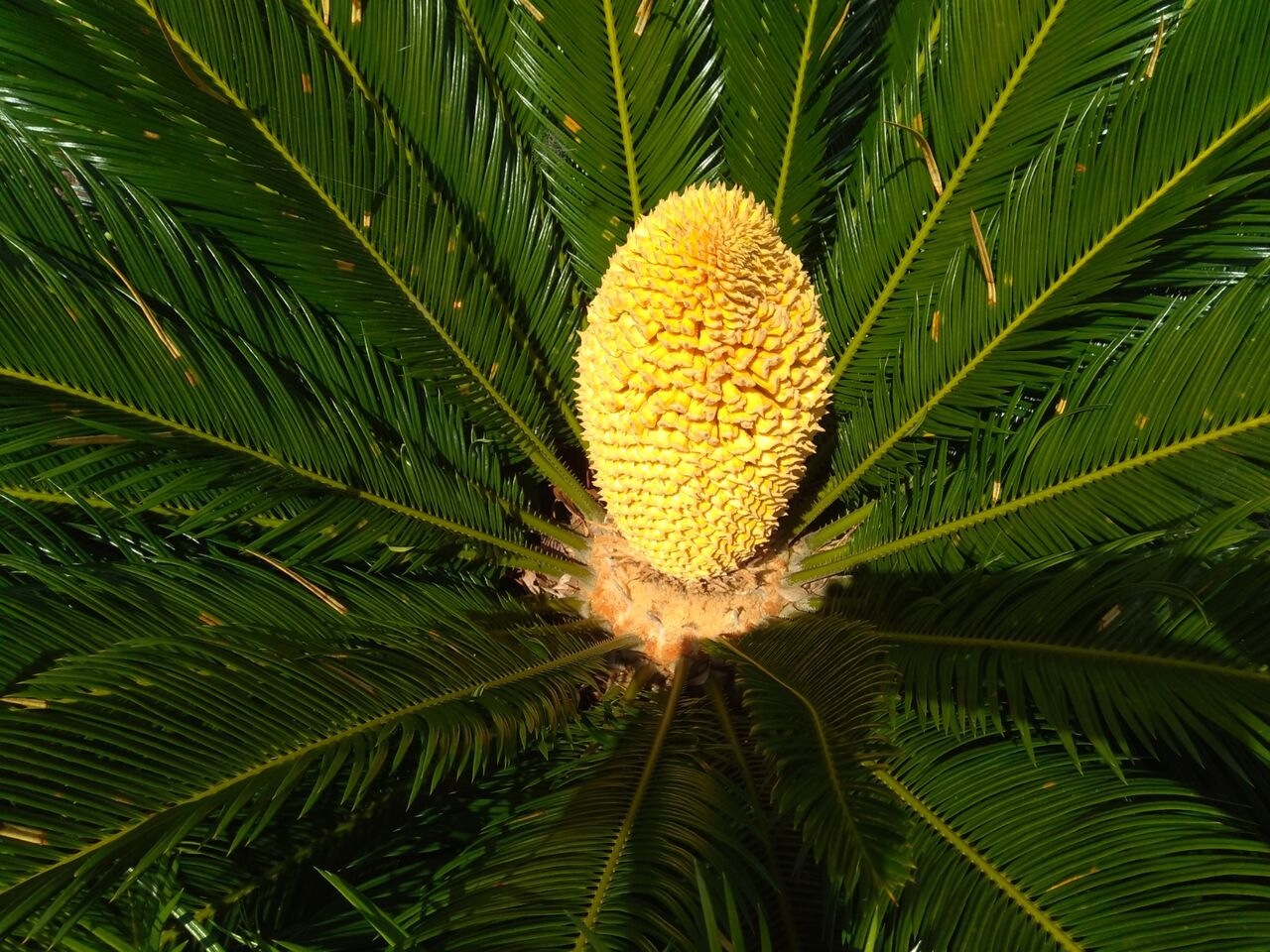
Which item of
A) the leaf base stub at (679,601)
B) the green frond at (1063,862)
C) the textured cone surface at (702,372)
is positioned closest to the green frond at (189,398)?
the leaf base stub at (679,601)

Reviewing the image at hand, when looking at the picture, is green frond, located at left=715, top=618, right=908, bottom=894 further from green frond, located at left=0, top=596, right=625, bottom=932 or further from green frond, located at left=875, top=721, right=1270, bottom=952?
green frond, located at left=0, top=596, right=625, bottom=932

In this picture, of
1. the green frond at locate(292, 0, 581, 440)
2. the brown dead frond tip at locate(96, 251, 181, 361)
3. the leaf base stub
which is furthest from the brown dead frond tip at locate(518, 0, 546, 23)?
the leaf base stub

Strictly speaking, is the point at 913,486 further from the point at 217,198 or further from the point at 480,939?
→ the point at 217,198

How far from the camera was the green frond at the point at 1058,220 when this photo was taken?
1572 mm

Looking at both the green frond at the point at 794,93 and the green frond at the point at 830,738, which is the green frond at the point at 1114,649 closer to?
the green frond at the point at 830,738

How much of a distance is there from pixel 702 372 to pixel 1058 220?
836 mm

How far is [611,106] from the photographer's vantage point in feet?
6.50

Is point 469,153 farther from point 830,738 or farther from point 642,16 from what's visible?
point 830,738

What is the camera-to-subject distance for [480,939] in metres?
1.03

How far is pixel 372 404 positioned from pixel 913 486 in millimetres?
1139

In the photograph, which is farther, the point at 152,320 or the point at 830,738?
the point at 152,320

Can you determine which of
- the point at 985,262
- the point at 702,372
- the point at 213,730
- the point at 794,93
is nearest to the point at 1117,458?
the point at 985,262

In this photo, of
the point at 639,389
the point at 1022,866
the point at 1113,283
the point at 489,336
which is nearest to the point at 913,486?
the point at 1113,283

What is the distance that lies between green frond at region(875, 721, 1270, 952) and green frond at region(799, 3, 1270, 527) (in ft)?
2.49
